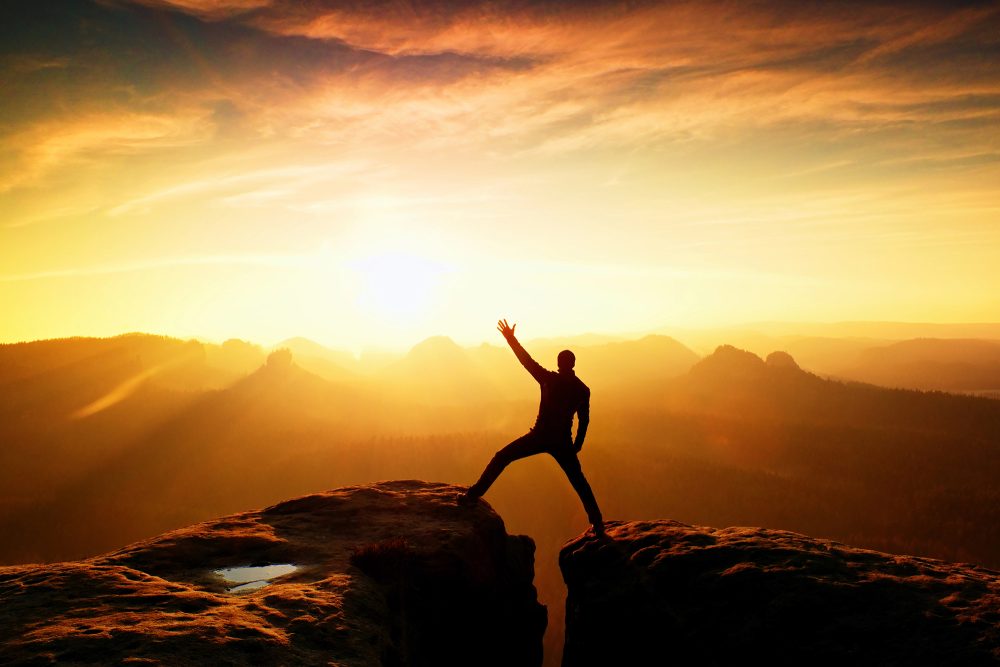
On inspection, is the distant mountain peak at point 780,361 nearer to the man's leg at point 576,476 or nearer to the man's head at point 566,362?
the man's leg at point 576,476

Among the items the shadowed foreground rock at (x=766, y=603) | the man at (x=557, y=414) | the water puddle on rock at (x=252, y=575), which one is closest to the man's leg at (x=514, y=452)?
the man at (x=557, y=414)

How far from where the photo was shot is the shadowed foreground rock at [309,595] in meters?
5.31

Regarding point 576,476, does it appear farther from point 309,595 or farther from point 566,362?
point 309,595

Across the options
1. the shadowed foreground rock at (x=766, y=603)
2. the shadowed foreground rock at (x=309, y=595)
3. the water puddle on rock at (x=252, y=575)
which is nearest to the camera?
the shadowed foreground rock at (x=309, y=595)

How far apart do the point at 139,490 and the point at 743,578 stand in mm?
67694

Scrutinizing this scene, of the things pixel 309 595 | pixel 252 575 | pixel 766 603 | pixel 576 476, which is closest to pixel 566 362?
pixel 576 476

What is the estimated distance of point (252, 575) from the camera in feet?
25.9

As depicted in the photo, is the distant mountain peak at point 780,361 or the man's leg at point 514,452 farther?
the distant mountain peak at point 780,361

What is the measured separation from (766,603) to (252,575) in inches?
304

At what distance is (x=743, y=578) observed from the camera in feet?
26.3

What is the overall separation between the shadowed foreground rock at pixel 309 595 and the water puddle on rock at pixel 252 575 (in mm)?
166

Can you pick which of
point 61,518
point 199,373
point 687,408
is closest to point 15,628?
point 61,518

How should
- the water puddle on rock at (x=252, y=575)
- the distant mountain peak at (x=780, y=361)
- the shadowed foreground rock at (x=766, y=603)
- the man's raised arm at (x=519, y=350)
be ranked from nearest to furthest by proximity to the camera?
1. the shadowed foreground rock at (x=766, y=603)
2. the water puddle on rock at (x=252, y=575)
3. the man's raised arm at (x=519, y=350)
4. the distant mountain peak at (x=780, y=361)

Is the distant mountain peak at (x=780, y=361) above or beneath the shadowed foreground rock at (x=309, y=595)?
beneath
